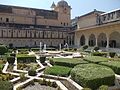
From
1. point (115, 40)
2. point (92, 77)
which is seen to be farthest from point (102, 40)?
point (92, 77)

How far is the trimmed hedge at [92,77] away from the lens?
31.9 feet

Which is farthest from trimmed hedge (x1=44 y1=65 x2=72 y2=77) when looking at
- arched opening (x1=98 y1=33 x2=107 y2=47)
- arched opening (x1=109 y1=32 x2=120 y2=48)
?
arched opening (x1=98 y1=33 x2=107 y2=47)

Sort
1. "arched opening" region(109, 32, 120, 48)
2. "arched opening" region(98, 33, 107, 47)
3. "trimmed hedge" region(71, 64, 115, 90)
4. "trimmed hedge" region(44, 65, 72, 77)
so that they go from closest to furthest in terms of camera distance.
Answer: "trimmed hedge" region(71, 64, 115, 90) < "trimmed hedge" region(44, 65, 72, 77) < "arched opening" region(109, 32, 120, 48) < "arched opening" region(98, 33, 107, 47)

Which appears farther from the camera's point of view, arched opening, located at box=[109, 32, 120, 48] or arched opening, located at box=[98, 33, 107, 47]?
arched opening, located at box=[98, 33, 107, 47]

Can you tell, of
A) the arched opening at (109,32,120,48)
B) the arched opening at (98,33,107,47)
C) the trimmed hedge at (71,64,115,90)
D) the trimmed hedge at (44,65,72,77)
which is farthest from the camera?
the arched opening at (98,33,107,47)

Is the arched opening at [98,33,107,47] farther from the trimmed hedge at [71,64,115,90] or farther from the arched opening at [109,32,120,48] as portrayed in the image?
the trimmed hedge at [71,64,115,90]

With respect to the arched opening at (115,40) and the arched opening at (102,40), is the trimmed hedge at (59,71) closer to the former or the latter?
the arched opening at (115,40)

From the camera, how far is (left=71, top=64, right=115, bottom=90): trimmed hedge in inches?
382

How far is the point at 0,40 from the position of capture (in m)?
41.7

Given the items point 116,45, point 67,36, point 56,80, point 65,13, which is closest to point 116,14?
point 116,45

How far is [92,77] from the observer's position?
980cm

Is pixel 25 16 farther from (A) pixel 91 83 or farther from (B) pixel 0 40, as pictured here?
(A) pixel 91 83

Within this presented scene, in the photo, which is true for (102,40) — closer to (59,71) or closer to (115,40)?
(115,40)

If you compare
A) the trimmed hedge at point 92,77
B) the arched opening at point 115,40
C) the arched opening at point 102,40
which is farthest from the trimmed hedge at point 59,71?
the arched opening at point 102,40
